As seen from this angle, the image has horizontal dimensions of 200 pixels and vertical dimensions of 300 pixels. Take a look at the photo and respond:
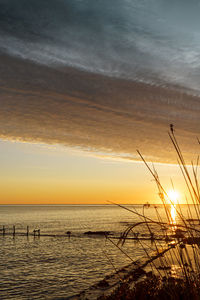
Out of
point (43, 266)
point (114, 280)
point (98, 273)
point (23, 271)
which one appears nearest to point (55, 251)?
point (43, 266)

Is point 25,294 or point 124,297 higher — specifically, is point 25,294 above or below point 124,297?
below

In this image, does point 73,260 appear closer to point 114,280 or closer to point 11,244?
point 114,280

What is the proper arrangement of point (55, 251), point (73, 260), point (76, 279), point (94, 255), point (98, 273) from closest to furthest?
point (76, 279) < point (98, 273) < point (73, 260) < point (94, 255) < point (55, 251)

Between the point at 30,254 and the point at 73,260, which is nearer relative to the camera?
the point at 73,260

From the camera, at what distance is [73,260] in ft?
122

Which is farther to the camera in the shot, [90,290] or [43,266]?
[43,266]

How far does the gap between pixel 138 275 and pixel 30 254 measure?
78.9 ft

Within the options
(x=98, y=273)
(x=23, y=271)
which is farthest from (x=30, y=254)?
(x=98, y=273)

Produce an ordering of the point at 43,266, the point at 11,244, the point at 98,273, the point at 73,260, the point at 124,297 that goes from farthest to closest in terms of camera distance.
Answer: the point at 11,244
the point at 73,260
the point at 43,266
the point at 98,273
the point at 124,297

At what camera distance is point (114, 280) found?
961 inches

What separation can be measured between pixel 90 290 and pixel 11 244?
111ft

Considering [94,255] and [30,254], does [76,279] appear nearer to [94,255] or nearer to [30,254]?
[94,255]

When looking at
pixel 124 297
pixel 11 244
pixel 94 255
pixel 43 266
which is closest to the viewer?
pixel 124 297

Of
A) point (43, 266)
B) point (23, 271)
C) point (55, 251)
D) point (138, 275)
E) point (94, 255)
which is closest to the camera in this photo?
point (138, 275)
